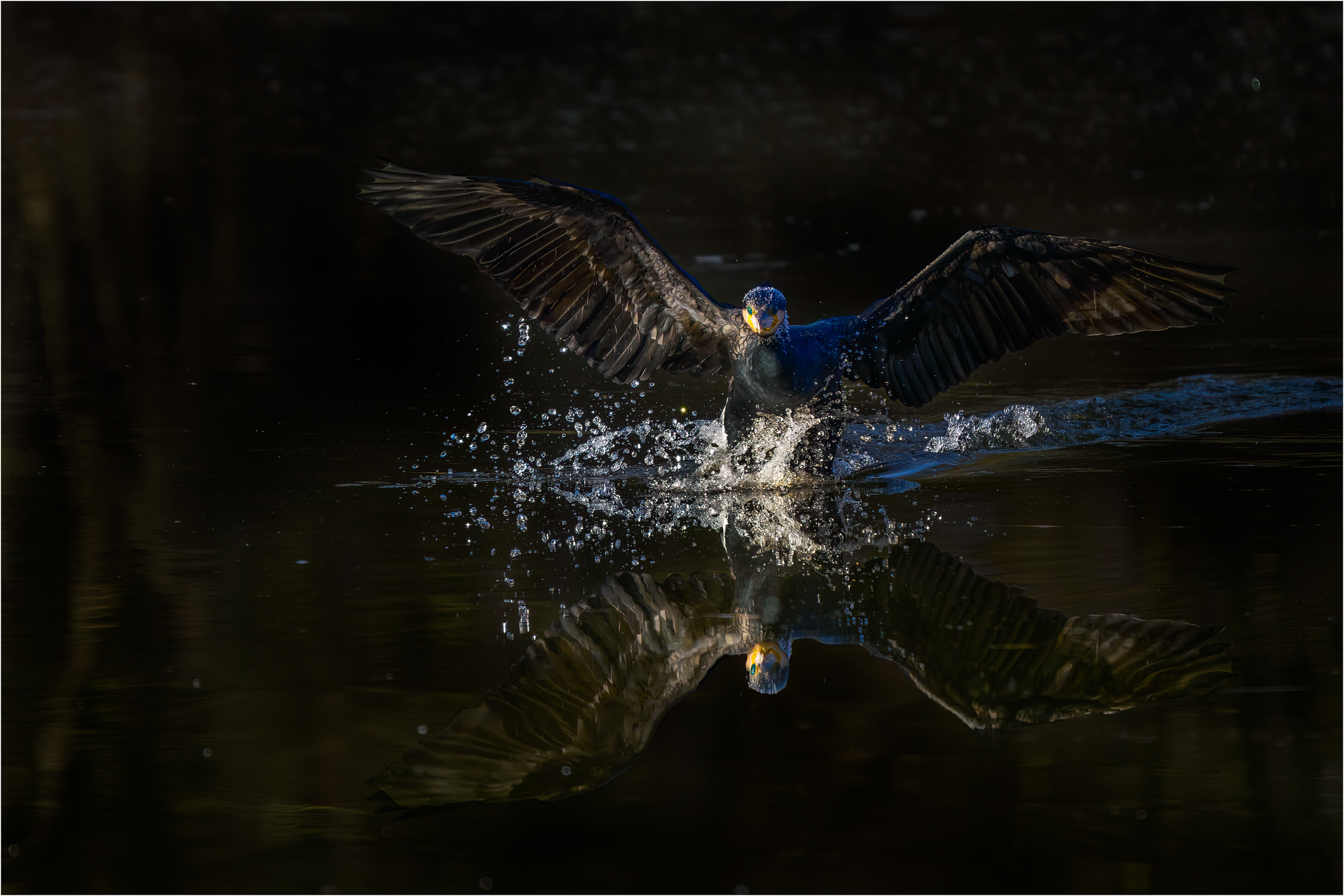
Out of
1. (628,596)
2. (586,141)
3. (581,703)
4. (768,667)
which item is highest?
(586,141)

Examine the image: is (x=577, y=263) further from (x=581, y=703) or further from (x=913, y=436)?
(x=581, y=703)

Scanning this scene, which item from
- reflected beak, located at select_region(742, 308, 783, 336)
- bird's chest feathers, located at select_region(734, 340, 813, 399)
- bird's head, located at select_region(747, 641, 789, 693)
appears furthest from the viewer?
bird's chest feathers, located at select_region(734, 340, 813, 399)

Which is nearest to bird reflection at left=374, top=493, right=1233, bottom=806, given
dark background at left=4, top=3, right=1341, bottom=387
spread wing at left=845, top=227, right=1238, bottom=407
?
spread wing at left=845, top=227, right=1238, bottom=407

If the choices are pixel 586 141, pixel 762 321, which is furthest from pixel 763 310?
pixel 586 141

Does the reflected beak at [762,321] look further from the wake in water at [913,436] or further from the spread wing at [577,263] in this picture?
the wake in water at [913,436]

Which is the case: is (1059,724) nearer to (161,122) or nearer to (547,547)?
(547,547)

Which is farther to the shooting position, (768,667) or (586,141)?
(586,141)

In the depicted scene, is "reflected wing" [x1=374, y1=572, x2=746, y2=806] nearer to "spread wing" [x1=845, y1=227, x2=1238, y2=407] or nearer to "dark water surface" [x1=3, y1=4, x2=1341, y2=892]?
"dark water surface" [x1=3, y1=4, x2=1341, y2=892]
